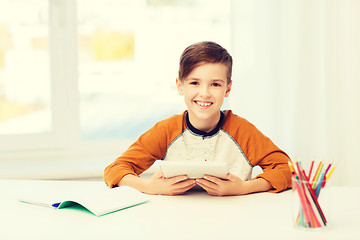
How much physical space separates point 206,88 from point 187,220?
1.73 ft

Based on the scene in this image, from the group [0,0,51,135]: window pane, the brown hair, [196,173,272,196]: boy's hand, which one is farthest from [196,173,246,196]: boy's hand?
[0,0,51,135]: window pane

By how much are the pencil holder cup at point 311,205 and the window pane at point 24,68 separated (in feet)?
6.24

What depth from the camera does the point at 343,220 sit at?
4.69 ft

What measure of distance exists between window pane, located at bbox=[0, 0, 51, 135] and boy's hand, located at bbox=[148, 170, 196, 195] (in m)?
1.43

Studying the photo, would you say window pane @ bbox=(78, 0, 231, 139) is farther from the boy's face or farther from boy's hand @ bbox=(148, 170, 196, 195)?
boy's hand @ bbox=(148, 170, 196, 195)

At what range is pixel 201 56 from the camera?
5.91 ft

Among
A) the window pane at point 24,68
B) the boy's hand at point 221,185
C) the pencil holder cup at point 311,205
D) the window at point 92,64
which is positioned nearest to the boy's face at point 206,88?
the boy's hand at point 221,185

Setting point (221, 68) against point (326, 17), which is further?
point (326, 17)

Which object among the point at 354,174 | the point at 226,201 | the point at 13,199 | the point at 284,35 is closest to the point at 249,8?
the point at 284,35

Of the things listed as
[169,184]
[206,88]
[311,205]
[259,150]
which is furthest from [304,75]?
[311,205]

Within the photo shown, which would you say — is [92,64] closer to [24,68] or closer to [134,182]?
[24,68]

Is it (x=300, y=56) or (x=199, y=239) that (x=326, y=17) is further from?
(x=199, y=239)

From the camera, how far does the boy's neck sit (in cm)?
189

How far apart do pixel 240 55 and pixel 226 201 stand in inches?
49.4
